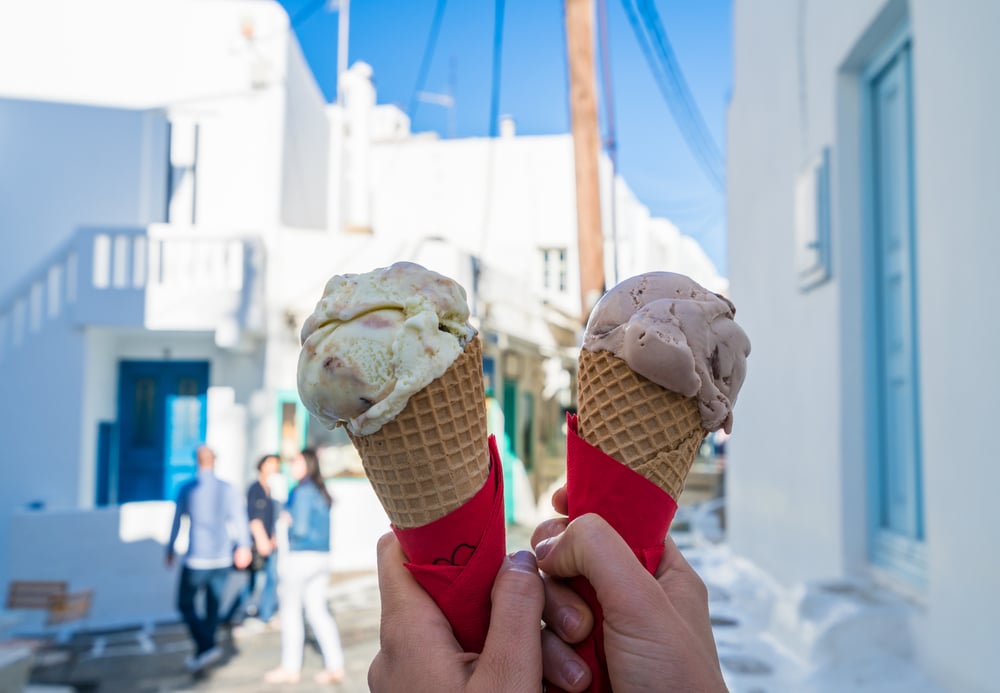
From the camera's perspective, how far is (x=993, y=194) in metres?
2.72

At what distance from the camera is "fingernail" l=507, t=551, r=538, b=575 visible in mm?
1330

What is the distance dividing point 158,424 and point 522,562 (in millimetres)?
11182

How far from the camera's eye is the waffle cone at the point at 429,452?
1324mm

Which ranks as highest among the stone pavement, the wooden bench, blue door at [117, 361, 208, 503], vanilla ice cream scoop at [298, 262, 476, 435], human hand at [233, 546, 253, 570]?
vanilla ice cream scoop at [298, 262, 476, 435]

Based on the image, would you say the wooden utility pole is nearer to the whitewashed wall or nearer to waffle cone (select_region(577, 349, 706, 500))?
waffle cone (select_region(577, 349, 706, 500))

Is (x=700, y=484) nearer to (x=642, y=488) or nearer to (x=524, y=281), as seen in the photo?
(x=524, y=281)

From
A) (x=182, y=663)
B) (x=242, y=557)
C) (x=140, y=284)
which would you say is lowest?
(x=182, y=663)

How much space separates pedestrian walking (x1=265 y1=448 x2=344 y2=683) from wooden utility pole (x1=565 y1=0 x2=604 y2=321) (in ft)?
9.69

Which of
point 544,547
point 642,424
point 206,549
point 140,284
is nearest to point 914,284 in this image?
point 642,424

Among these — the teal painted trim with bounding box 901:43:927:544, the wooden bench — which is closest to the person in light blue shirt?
the wooden bench

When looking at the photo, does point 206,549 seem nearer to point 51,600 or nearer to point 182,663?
point 182,663

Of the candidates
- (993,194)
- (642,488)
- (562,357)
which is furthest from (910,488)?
(562,357)

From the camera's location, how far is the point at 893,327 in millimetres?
4211

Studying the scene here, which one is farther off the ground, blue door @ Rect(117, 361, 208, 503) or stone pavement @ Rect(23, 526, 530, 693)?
blue door @ Rect(117, 361, 208, 503)
